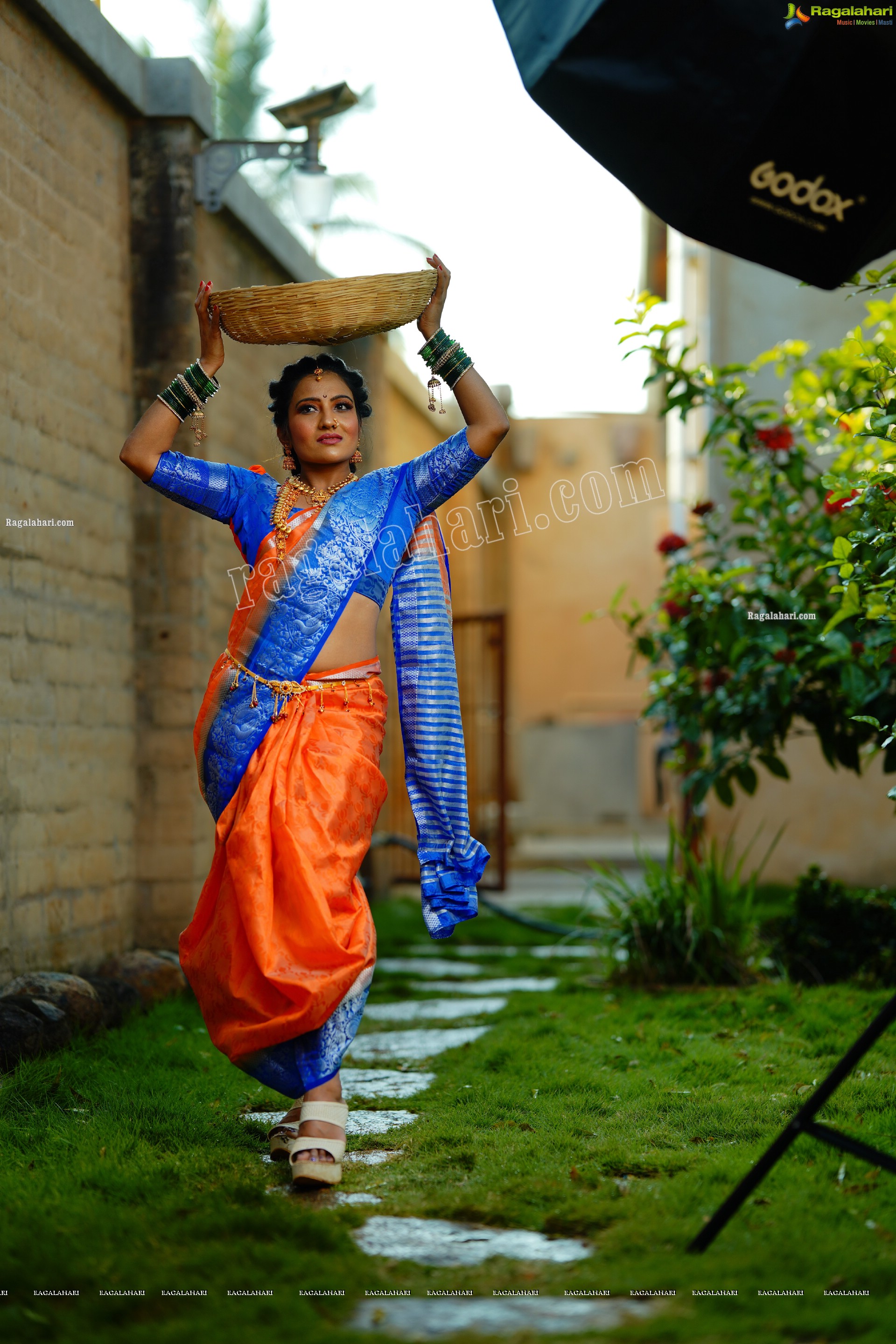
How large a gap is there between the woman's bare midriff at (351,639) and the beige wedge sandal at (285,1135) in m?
0.97

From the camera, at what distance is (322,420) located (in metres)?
2.95

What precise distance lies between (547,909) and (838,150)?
19.5 ft

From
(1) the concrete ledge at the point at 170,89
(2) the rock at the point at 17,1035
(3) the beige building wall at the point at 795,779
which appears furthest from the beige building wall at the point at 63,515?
(3) the beige building wall at the point at 795,779

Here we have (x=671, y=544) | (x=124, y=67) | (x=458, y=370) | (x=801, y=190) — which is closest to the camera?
(x=801, y=190)

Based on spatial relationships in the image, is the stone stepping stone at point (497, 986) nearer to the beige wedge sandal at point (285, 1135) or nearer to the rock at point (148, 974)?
the rock at point (148, 974)

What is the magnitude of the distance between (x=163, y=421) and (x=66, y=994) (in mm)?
1827

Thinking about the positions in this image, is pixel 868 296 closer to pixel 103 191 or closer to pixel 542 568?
pixel 103 191

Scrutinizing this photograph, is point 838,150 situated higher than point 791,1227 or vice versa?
point 838,150

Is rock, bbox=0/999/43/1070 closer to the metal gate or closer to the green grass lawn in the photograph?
the green grass lawn

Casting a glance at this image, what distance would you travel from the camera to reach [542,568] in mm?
16578

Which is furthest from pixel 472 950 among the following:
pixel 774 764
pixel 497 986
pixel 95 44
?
pixel 95 44

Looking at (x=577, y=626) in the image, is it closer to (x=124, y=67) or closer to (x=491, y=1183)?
(x=124, y=67)

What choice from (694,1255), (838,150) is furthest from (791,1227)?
(838,150)

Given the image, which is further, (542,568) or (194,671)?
(542,568)
